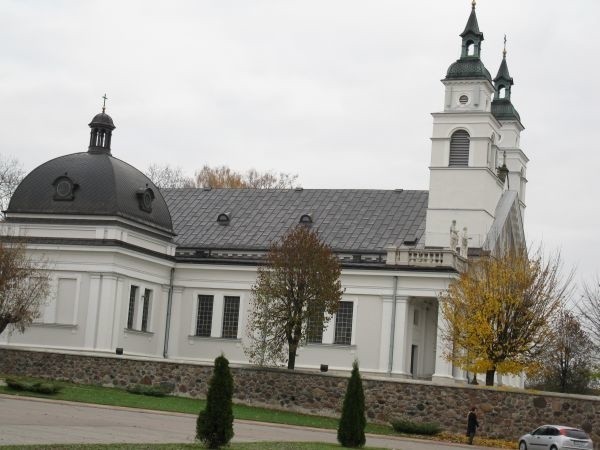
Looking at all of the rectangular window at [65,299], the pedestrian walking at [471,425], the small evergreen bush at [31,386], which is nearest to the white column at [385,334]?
the rectangular window at [65,299]

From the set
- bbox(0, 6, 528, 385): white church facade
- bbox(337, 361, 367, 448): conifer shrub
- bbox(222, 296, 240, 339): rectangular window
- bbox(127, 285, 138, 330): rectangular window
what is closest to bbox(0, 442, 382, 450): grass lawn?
bbox(337, 361, 367, 448): conifer shrub

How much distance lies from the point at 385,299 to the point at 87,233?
15830 mm

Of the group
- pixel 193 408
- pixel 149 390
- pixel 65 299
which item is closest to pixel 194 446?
pixel 193 408

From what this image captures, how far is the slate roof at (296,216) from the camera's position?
6519 centimetres

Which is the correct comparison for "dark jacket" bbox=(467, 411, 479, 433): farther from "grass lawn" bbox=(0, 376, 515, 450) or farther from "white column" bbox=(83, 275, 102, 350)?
"white column" bbox=(83, 275, 102, 350)

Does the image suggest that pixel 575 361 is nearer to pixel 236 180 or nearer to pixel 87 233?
pixel 236 180

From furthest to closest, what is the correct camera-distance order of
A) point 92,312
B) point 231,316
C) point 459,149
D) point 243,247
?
point 243,247 < point 459,149 < point 231,316 < point 92,312

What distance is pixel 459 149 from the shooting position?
6450 cm

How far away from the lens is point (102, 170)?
60.1 meters

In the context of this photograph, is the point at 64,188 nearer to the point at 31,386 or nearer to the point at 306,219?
the point at 306,219

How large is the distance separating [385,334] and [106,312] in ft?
47.3

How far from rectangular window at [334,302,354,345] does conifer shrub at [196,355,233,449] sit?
3519 centimetres

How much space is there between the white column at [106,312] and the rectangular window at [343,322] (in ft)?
39.4

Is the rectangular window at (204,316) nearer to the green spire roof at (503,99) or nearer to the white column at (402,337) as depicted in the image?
the white column at (402,337)
